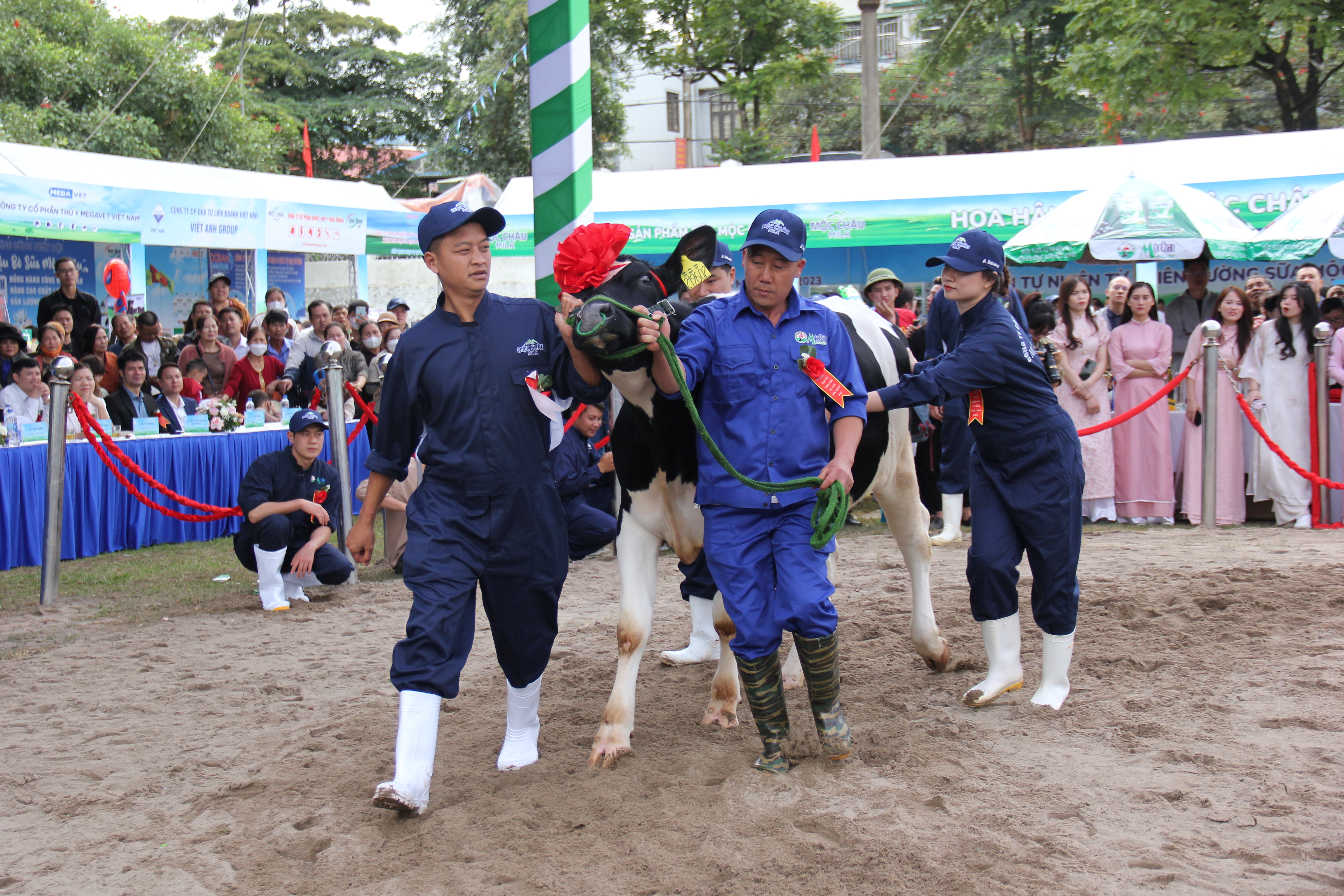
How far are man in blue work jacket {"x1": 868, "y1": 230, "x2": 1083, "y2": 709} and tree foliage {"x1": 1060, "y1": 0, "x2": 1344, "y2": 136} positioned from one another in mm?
14189

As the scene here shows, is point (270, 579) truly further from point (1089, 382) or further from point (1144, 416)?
point (1144, 416)

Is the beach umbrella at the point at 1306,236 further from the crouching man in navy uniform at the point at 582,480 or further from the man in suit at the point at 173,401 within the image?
the man in suit at the point at 173,401

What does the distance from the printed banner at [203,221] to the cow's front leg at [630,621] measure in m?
13.2

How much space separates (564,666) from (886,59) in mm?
47007

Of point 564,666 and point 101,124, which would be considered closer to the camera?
point 564,666

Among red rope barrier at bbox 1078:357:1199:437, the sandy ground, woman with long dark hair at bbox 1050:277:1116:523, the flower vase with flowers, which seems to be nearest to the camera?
the sandy ground

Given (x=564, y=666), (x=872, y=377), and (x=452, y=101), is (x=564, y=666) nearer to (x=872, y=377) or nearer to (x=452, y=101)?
(x=872, y=377)

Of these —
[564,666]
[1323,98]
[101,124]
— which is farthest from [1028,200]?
[1323,98]

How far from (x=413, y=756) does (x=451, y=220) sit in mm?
1663

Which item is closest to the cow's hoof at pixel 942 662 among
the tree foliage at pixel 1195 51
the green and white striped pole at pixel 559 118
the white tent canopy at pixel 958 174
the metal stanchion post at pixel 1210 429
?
the green and white striped pole at pixel 559 118

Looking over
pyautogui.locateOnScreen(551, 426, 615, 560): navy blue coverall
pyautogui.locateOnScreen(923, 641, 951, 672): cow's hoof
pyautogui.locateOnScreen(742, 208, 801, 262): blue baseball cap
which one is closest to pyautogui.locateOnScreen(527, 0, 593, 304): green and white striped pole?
pyautogui.locateOnScreen(551, 426, 615, 560): navy blue coverall

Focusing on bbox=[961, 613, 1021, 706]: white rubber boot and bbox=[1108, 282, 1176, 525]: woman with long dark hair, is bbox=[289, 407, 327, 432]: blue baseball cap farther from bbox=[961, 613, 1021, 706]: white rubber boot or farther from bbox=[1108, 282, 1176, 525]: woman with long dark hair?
bbox=[1108, 282, 1176, 525]: woman with long dark hair

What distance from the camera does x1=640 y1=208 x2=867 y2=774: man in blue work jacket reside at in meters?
3.53

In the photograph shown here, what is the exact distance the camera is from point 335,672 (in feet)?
17.2
